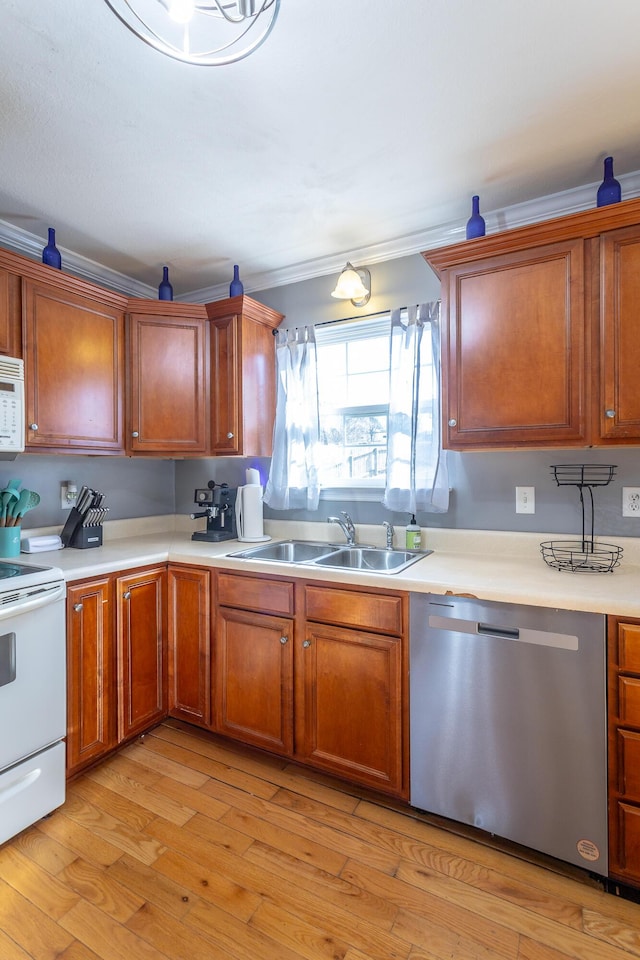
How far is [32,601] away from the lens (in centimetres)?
174

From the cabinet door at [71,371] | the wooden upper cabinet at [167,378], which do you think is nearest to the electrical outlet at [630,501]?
the wooden upper cabinet at [167,378]

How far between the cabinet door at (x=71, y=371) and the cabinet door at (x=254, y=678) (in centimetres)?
114

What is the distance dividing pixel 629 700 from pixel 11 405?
8.35 feet

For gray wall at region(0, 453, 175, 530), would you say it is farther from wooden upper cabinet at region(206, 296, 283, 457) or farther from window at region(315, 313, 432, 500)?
window at region(315, 313, 432, 500)

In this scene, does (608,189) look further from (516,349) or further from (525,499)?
(525,499)

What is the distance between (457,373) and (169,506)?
7.11 ft

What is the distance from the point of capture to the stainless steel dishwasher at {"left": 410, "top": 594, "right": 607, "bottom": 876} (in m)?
1.49

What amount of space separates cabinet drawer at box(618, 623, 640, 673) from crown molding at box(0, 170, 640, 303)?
5.68 feet

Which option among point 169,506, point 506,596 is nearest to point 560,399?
point 506,596

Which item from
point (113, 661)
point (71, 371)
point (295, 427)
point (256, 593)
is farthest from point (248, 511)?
point (71, 371)

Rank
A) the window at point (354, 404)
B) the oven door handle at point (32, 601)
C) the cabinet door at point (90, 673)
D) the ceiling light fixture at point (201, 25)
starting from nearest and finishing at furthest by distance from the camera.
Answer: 1. the ceiling light fixture at point (201, 25)
2. the oven door handle at point (32, 601)
3. the cabinet door at point (90, 673)
4. the window at point (354, 404)

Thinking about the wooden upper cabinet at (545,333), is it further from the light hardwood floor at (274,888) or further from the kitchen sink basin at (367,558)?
the light hardwood floor at (274,888)

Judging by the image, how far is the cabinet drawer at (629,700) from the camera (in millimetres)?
1425

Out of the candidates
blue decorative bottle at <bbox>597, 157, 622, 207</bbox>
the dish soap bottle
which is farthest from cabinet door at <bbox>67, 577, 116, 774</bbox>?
blue decorative bottle at <bbox>597, 157, 622, 207</bbox>
